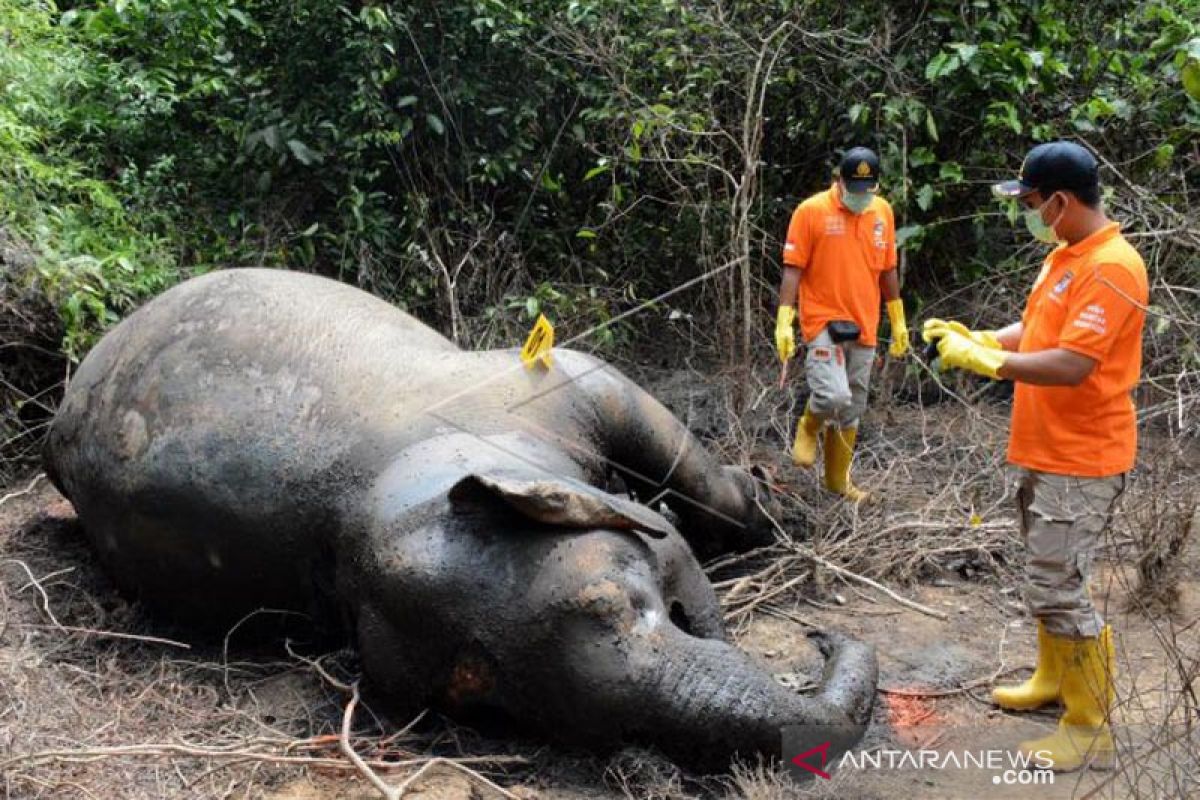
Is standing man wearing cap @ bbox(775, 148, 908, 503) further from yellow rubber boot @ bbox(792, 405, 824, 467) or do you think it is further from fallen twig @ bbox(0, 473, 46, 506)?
fallen twig @ bbox(0, 473, 46, 506)

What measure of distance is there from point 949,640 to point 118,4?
604cm

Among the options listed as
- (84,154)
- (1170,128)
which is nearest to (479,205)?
(84,154)

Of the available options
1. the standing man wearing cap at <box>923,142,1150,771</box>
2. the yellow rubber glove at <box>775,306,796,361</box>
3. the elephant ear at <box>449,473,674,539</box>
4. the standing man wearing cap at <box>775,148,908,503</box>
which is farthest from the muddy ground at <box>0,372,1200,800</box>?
the elephant ear at <box>449,473,674,539</box>

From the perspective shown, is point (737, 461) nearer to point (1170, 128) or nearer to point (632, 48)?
point (632, 48)

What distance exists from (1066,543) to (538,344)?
188 cm

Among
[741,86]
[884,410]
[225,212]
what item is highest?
[741,86]

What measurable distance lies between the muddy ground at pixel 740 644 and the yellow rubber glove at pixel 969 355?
730 mm

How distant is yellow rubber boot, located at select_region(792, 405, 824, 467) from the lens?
599 cm

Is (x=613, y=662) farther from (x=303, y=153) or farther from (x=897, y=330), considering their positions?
(x=303, y=153)

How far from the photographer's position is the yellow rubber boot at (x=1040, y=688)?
4.00 metres

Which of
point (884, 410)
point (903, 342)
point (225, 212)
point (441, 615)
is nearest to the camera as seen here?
point (441, 615)

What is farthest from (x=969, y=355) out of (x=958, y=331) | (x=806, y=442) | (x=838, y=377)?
(x=806, y=442)

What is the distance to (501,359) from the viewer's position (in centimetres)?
443

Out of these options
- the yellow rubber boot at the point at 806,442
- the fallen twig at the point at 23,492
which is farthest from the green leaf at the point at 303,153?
the yellow rubber boot at the point at 806,442
